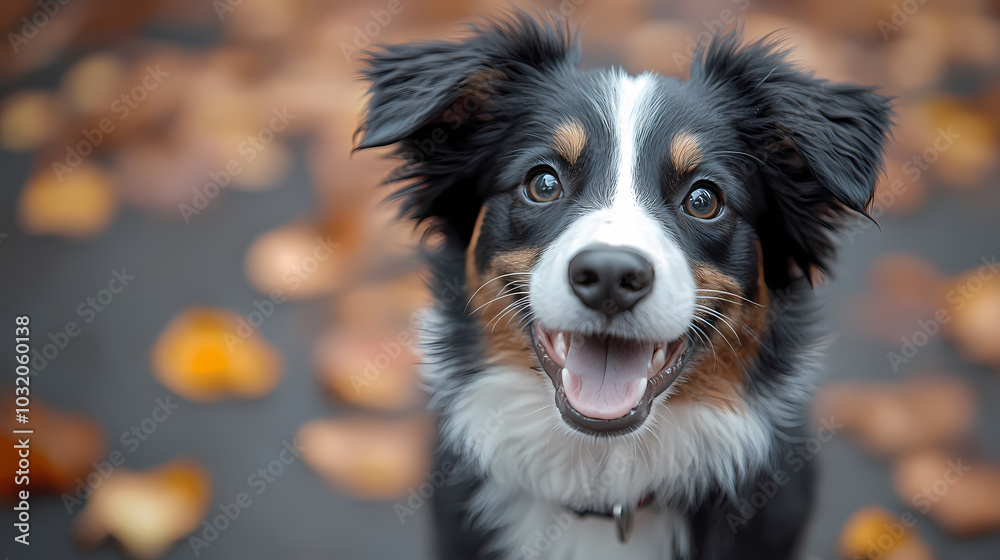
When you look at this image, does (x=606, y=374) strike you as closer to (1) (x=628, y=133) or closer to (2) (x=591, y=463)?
(2) (x=591, y=463)

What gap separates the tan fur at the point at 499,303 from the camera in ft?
6.65

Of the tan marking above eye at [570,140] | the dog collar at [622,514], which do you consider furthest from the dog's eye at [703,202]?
the dog collar at [622,514]

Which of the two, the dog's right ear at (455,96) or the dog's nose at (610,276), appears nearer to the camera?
the dog's nose at (610,276)

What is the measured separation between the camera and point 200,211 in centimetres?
341

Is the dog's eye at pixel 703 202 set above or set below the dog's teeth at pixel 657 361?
above

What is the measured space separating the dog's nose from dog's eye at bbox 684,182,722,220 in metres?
0.37

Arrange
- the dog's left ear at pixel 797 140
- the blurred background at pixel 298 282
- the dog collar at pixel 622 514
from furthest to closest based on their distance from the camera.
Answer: the blurred background at pixel 298 282 < the dog collar at pixel 622 514 < the dog's left ear at pixel 797 140

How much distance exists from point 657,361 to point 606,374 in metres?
0.15

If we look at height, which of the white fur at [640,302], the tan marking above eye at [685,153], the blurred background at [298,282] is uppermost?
the tan marking above eye at [685,153]

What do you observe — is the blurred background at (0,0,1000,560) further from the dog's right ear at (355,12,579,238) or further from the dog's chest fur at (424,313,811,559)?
the dog's chest fur at (424,313,811,559)

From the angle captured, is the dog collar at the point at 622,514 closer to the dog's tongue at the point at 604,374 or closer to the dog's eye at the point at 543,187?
the dog's tongue at the point at 604,374

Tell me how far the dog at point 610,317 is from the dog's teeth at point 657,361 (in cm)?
1

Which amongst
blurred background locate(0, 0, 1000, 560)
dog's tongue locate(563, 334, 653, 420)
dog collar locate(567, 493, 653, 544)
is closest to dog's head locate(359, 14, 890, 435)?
dog's tongue locate(563, 334, 653, 420)

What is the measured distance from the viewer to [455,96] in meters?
2.00
